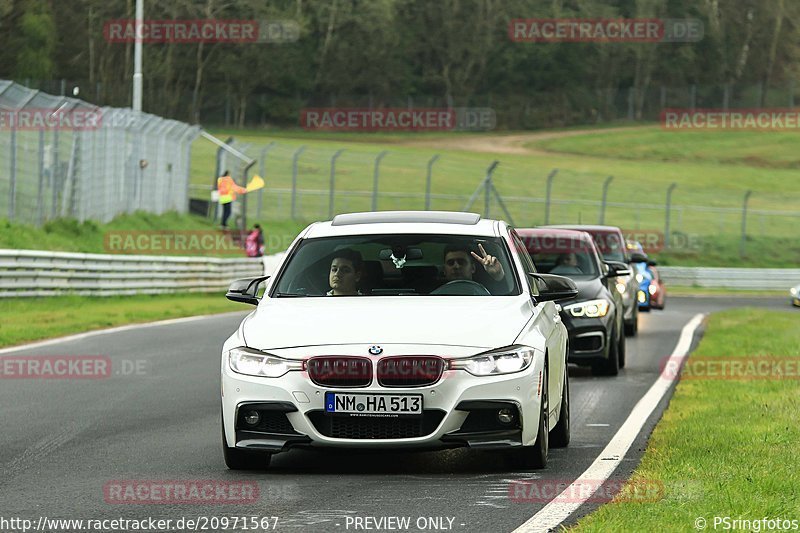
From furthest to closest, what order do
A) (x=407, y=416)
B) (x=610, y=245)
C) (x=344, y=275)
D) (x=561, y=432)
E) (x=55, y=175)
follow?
(x=55, y=175), (x=610, y=245), (x=561, y=432), (x=344, y=275), (x=407, y=416)

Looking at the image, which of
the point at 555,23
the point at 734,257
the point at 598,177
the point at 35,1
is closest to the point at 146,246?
the point at 734,257

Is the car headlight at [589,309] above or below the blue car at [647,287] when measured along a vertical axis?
above

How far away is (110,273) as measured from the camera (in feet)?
93.5

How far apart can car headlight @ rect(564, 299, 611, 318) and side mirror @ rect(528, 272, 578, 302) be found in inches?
238

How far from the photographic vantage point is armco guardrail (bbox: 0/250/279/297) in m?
24.5

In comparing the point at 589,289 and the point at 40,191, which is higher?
the point at 589,289

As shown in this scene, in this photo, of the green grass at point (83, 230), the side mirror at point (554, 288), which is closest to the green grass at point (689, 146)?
the green grass at point (83, 230)

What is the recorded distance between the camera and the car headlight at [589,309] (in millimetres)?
16188

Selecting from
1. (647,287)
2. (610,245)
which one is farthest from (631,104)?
(610,245)

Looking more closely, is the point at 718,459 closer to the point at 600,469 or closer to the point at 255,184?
the point at 600,469

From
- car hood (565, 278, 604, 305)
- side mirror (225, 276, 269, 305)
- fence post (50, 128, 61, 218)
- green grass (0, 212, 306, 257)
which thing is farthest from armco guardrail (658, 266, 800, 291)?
side mirror (225, 276, 269, 305)

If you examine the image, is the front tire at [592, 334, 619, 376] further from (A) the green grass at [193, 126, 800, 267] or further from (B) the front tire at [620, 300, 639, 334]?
(A) the green grass at [193, 126, 800, 267]

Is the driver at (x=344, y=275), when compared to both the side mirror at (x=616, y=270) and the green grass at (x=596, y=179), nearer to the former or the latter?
the side mirror at (x=616, y=270)

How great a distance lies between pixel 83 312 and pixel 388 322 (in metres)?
16.2
